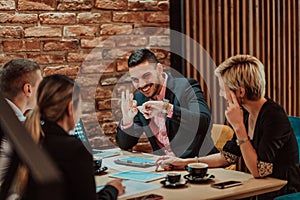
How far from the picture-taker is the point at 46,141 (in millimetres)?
1926

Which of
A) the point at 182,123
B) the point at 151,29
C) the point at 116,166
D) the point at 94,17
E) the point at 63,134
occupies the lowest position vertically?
the point at 116,166

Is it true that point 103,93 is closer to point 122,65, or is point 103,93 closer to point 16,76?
point 122,65

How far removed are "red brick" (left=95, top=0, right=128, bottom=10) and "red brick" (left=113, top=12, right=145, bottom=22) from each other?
45 mm

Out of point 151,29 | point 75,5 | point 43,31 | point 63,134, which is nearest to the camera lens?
point 63,134

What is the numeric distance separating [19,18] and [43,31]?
188 millimetres

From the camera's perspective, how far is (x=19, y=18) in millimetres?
3703

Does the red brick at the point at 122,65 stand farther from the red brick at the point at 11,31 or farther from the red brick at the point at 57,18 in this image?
the red brick at the point at 11,31

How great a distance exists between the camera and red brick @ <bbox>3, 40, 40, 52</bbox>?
3676 mm

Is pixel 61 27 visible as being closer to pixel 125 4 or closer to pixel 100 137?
pixel 125 4

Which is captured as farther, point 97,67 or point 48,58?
point 97,67

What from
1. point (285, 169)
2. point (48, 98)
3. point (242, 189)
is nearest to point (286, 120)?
point (285, 169)

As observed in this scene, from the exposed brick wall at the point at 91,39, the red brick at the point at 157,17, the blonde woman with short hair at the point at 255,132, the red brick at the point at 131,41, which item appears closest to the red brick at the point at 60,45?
the exposed brick wall at the point at 91,39

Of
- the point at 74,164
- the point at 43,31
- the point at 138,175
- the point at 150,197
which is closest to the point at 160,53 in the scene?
the point at 43,31

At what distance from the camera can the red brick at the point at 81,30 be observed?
3.88 metres
